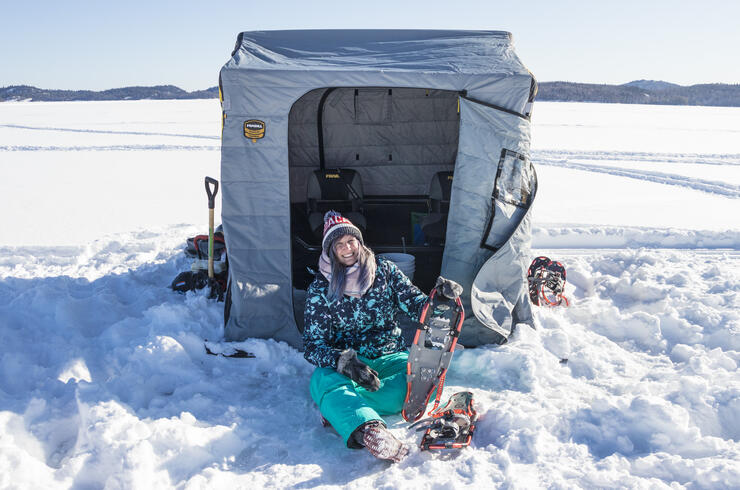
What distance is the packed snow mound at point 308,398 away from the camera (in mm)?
2576

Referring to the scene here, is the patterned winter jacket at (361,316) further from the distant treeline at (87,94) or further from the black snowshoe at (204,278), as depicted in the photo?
the distant treeline at (87,94)

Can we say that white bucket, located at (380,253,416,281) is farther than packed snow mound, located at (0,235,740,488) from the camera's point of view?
Yes

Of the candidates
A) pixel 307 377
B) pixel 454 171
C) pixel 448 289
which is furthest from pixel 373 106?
pixel 448 289

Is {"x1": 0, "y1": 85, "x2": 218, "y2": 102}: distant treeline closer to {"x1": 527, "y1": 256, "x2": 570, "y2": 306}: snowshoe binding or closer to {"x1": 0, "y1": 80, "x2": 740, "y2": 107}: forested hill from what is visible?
{"x1": 0, "y1": 80, "x2": 740, "y2": 107}: forested hill

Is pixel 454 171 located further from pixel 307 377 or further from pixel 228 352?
pixel 228 352

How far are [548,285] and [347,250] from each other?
2.30m

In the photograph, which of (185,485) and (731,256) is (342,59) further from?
(731,256)

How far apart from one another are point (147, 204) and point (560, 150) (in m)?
9.82

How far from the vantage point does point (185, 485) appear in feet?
8.20

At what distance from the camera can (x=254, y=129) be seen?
3.74m

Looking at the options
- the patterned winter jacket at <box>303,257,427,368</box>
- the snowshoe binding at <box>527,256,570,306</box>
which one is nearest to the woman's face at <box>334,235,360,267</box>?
the patterned winter jacket at <box>303,257,427,368</box>

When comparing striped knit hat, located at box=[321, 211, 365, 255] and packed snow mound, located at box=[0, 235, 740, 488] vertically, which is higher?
striped knit hat, located at box=[321, 211, 365, 255]

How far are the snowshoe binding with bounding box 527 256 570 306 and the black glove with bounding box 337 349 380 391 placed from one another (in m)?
2.16

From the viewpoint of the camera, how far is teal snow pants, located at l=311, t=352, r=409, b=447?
272 cm
